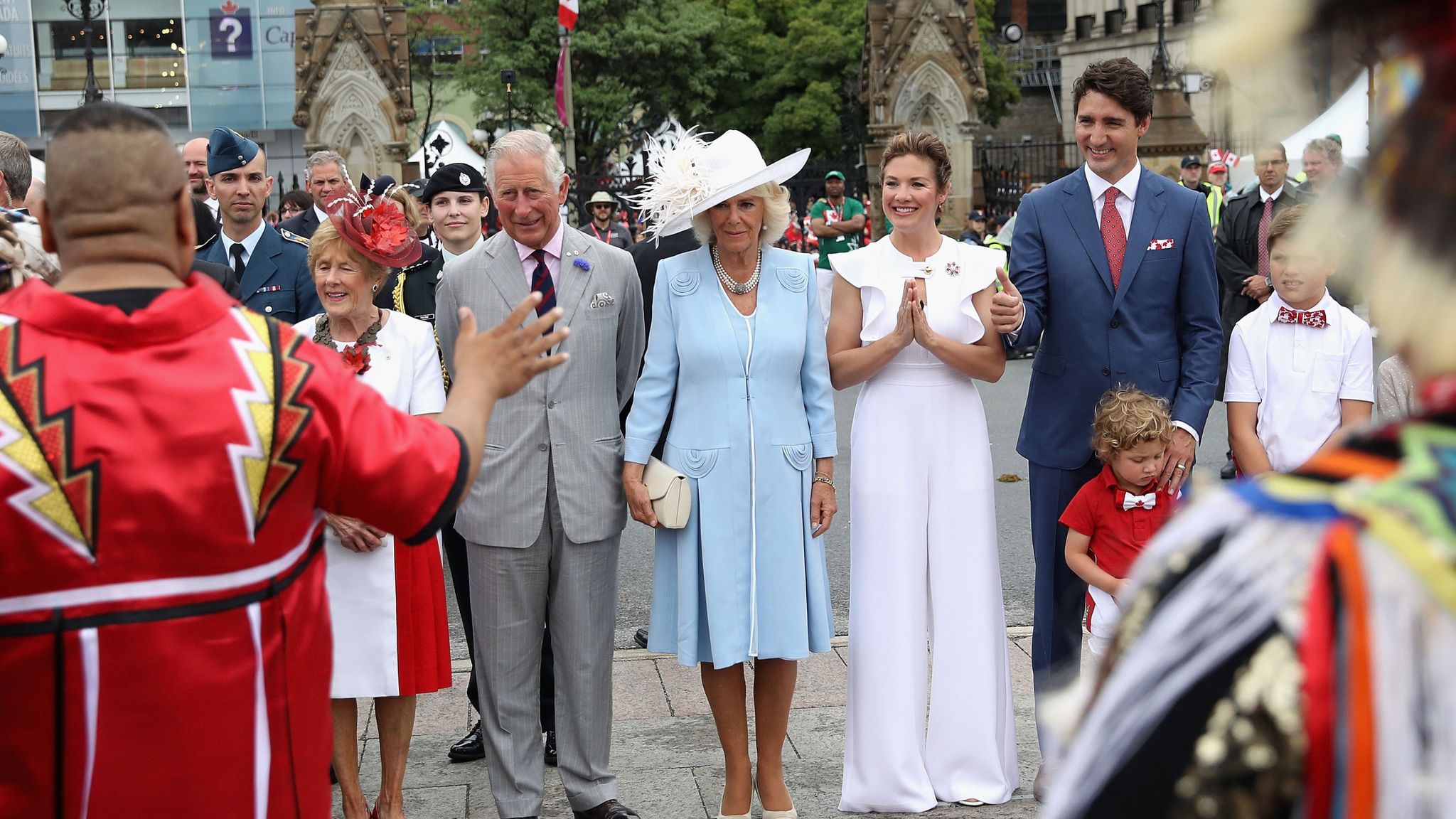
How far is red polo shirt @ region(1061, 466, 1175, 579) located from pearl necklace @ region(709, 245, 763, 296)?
4.25ft

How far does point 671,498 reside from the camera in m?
4.68

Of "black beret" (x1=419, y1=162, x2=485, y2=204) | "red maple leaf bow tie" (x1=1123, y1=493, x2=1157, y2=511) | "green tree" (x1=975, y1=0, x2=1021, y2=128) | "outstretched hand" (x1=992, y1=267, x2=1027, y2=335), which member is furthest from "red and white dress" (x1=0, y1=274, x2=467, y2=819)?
"green tree" (x1=975, y1=0, x2=1021, y2=128)

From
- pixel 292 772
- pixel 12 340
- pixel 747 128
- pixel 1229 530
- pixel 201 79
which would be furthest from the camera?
pixel 201 79

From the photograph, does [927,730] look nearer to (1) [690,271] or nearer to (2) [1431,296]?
(1) [690,271]

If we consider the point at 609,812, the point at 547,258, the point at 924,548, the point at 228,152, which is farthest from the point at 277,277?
the point at 924,548

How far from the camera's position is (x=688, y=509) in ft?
15.4

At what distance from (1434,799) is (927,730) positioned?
394cm

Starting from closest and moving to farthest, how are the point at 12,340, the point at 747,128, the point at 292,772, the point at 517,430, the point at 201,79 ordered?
the point at 12,340 < the point at 292,772 < the point at 517,430 < the point at 747,128 < the point at 201,79

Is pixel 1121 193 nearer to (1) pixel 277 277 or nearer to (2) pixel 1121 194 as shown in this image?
(2) pixel 1121 194

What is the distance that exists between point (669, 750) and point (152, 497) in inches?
133

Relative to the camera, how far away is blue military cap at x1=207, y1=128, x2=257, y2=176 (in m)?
6.25

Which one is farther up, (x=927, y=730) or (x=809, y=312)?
(x=809, y=312)

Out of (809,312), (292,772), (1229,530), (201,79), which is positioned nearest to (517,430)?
(809,312)

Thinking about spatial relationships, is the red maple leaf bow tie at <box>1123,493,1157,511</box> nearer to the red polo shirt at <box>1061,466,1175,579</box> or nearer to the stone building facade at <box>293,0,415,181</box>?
the red polo shirt at <box>1061,466,1175,579</box>
